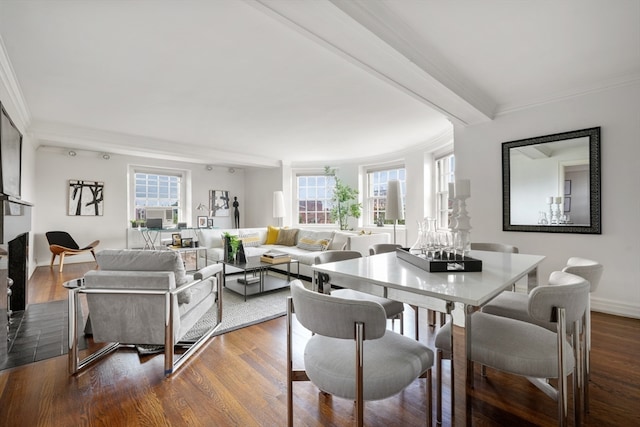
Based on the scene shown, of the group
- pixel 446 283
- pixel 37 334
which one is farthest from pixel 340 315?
pixel 37 334

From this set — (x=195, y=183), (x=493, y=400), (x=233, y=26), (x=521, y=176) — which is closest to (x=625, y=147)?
(x=521, y=176)

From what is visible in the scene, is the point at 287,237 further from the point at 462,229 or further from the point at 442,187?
the point at 462,229

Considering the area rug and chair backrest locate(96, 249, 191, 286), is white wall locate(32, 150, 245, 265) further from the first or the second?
chair backrest locate(96, 249, 191, 286)

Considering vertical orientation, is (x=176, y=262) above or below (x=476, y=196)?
below

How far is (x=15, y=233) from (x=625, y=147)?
5468mm

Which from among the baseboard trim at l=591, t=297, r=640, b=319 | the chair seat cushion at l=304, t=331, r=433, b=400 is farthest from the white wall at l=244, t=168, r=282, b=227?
the chair seat cushion at l=304, t=331, r=433, b=400

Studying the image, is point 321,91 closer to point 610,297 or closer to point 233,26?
point 233,26

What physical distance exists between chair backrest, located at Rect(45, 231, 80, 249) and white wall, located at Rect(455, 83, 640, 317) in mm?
7223

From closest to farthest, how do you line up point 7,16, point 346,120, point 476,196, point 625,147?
point 7,16 < point 625,147 < point 476,196 < point 346,120

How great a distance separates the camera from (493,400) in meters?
1.71

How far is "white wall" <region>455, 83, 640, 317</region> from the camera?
2889 millimetres

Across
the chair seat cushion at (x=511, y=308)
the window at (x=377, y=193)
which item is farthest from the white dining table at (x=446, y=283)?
the window at (x=377, y=193)

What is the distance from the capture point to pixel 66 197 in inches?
234

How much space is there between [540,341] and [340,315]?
0.99 meters
